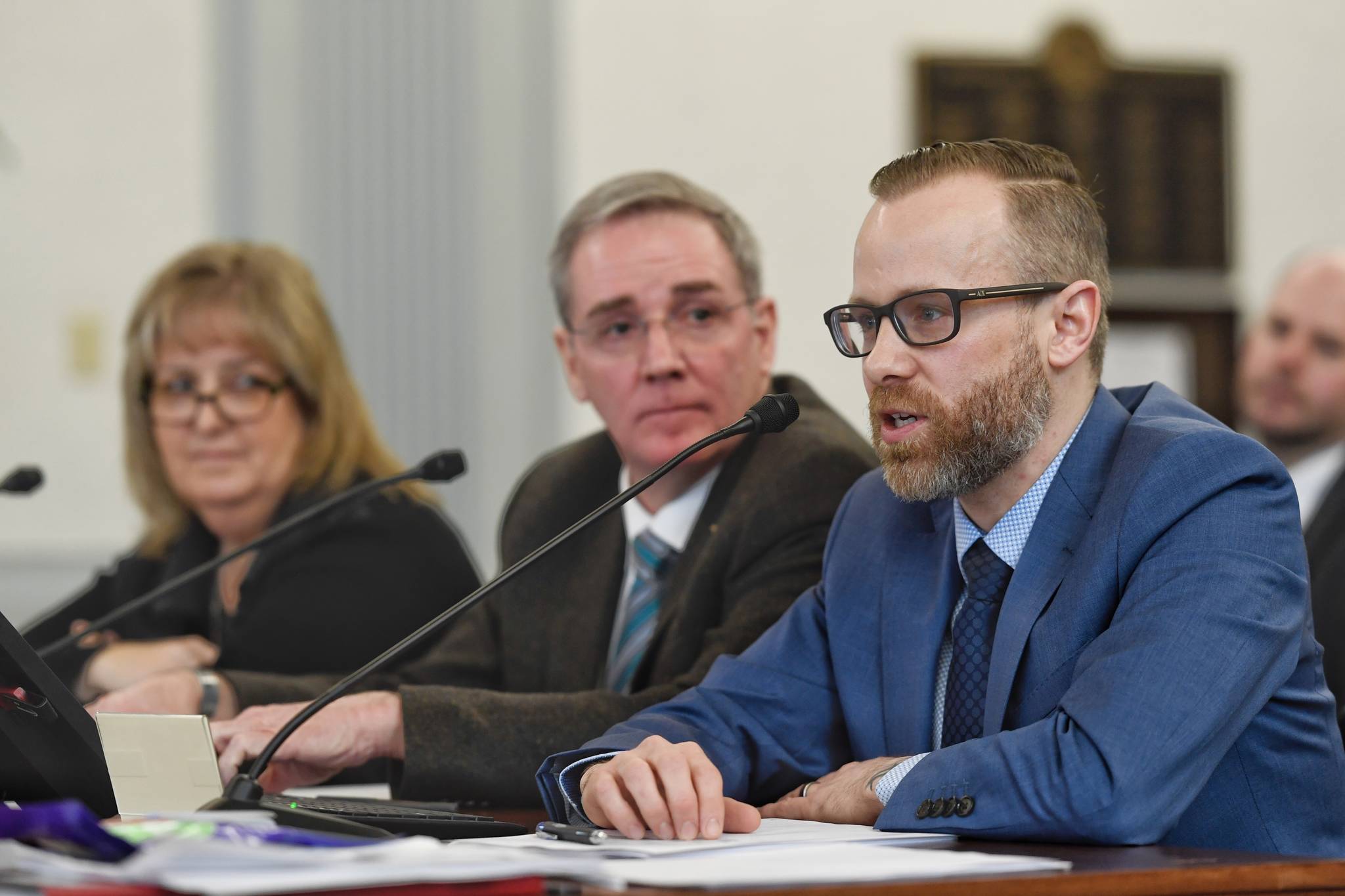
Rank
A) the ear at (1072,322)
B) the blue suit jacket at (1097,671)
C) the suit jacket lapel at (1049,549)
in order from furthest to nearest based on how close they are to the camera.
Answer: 1. the ear at (1072,322)
2. the suit jacket lapel at (1049,549)
3. the blue suit jacket at (1097,671)

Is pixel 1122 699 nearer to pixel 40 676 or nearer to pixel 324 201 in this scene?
pixel 40 676

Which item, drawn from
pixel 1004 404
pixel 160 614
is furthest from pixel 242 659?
pixel 1004 404

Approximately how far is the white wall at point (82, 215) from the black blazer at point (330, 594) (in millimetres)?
2248

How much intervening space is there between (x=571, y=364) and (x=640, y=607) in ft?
1.57

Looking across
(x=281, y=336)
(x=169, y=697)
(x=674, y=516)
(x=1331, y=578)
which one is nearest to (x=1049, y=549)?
(x=674, y=516)

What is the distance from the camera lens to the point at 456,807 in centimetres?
207

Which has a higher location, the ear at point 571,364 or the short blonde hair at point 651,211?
the short blonde hair at point 651,211

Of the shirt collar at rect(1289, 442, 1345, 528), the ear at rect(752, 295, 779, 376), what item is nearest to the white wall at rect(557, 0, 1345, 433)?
the shirt collar at rect(1289, 442, 1345, 528)

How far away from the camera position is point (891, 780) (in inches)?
64.9

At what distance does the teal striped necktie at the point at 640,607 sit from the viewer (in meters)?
2.57

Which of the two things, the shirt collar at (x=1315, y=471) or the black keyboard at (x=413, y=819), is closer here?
the black keyboard at (x=413, y=819)

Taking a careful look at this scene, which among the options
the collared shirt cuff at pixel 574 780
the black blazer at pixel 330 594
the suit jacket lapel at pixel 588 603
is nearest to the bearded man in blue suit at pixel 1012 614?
the collared shirt cuff at pixel 574 780

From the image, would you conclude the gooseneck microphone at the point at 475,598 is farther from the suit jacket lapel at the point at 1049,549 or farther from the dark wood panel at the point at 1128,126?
the dark wood panel at the point at 1128,126

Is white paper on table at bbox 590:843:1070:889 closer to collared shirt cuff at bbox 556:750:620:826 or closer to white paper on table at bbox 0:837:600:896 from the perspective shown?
white paper on table at bbox 0:837:600:896
